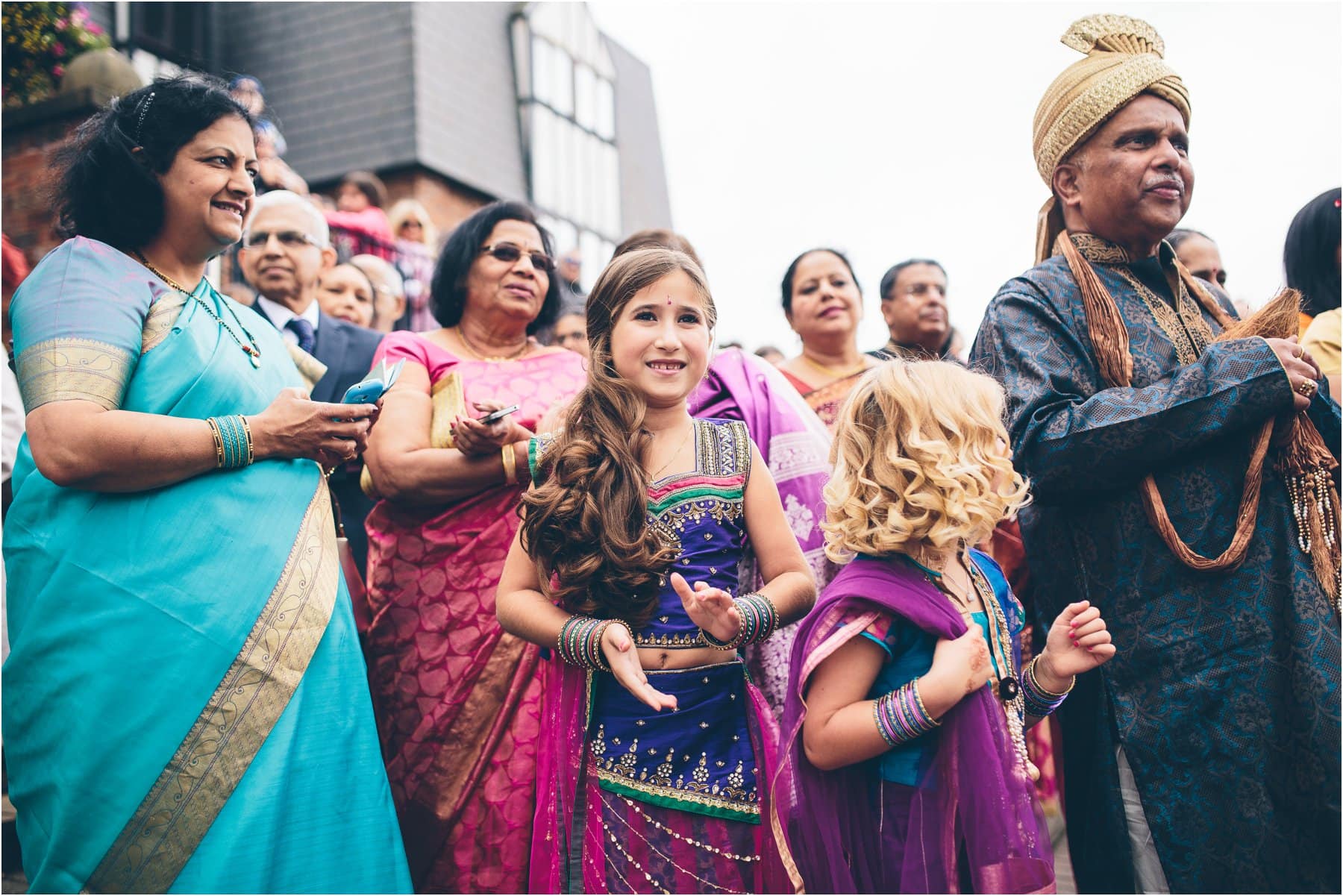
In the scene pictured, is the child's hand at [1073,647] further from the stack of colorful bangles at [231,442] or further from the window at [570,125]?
the window at [570,125]

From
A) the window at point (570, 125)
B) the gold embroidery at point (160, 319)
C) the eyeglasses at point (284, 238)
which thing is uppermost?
the window at point (570, 125)

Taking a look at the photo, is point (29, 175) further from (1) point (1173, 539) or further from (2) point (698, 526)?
(1) point (1173, 539)

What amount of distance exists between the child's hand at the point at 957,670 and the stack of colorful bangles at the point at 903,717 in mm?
18

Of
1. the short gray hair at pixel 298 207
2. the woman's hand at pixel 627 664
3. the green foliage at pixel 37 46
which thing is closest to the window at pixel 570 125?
the green foliage at pixel 37 46

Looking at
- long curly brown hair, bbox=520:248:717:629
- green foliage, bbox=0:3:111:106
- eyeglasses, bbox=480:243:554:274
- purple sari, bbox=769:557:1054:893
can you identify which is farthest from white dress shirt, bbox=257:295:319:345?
green foliage, bbox=0:3:111:106

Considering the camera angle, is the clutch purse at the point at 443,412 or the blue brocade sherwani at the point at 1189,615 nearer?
the blue brocade sherwani at the point at 1189,615

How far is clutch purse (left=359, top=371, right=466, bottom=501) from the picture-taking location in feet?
8.61

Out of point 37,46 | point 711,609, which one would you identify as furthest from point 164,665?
point 37,46

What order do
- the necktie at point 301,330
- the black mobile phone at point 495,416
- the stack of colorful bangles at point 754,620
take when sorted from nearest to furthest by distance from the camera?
the stack of colorful bangles at point 754,620 → the black mobile phone at point 495,416 → the necktie at point 301,330

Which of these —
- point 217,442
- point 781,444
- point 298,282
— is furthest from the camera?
point 298,282

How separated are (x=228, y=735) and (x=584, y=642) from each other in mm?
732

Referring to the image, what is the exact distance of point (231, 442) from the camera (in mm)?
2096

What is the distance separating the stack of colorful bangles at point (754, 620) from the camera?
6.23 feet

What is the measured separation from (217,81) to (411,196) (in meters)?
10.1
